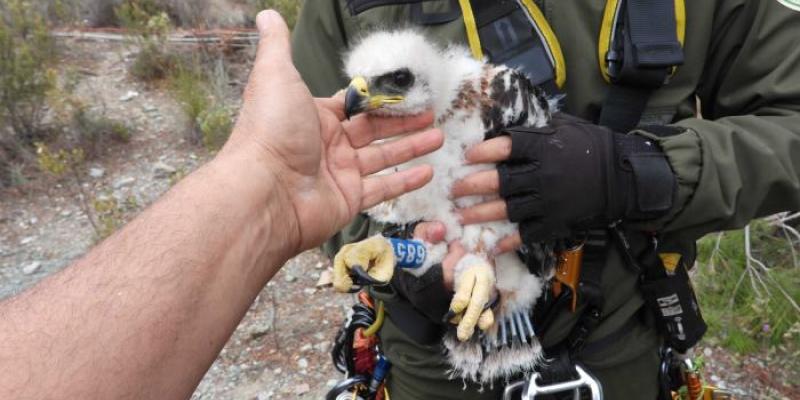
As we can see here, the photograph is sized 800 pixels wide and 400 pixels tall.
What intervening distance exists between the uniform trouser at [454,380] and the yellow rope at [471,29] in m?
1.00

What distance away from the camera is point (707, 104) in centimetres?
212

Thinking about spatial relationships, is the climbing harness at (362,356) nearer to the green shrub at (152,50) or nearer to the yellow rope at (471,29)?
the yellow rope at (471,29)

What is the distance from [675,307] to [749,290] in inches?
97.0

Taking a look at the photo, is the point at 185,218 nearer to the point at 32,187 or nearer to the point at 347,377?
the point at 347,377

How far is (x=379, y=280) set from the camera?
1847mm

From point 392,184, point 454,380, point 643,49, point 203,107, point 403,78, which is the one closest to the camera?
point 643,49

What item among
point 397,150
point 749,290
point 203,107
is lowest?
point 749,290

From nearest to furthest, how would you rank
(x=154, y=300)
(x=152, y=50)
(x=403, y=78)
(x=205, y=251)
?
(x=154, y=300), (x=205, y=251), (x=403, y=78), (x=152, y=50)

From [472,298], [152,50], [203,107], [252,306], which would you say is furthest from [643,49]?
[152,50]

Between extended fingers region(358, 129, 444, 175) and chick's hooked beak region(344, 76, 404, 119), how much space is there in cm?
13

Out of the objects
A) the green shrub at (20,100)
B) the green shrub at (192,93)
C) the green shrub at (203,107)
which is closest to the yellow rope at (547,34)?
the green shrub at (203,107)

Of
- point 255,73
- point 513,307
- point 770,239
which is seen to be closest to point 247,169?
point 255,73

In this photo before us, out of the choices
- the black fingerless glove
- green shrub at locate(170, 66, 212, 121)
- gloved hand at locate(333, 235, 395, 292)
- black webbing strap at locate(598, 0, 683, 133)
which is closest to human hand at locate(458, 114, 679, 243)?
the black fingerless glove

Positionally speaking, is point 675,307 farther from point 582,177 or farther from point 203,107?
point 203,107
